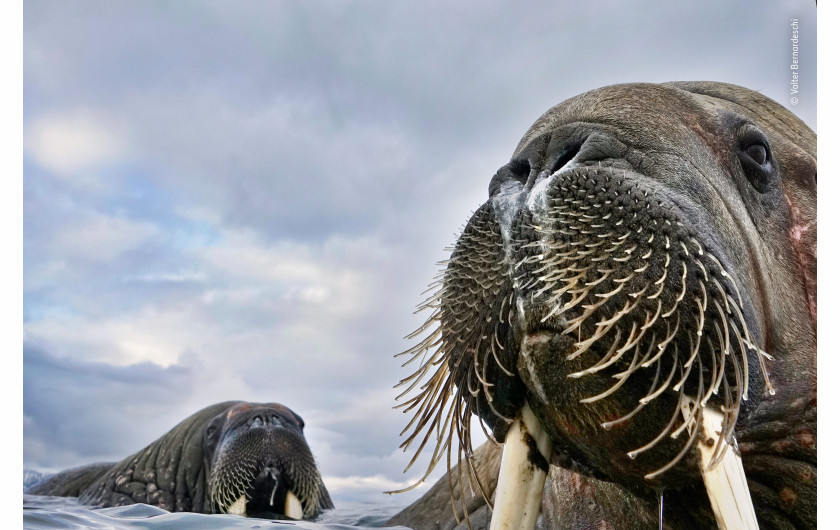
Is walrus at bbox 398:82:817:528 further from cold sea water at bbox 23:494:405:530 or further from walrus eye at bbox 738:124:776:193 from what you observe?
cold sea water at bbox 23:494:405:530

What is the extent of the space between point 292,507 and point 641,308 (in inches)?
201

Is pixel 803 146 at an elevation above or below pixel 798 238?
above

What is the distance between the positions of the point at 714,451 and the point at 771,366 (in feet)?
2.41

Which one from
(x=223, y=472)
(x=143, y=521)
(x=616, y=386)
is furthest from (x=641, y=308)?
(x=223, y=472)

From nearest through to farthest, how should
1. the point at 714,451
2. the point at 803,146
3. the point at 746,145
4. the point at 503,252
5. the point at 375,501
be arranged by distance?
the point at 714,451, the point at 503,252, the point at 746,145, the point at 803,146, the point at 375,501

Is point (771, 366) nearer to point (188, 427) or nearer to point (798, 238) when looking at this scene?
point (798, 238)

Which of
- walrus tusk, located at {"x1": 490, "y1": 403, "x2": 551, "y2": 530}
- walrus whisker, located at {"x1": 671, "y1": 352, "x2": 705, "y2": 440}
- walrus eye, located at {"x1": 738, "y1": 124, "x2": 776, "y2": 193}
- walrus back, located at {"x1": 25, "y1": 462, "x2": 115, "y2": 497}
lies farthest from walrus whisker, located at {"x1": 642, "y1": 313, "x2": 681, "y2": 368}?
walrus back, located at {"x1": 25, "y1": 462, "x2": 115, "y2": 497}

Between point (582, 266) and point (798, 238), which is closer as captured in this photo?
point (582, 266)

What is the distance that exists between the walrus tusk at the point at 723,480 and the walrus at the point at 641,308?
0.02 m

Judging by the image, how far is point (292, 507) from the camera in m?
6.62

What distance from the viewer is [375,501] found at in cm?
921

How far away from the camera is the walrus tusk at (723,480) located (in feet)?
7.06

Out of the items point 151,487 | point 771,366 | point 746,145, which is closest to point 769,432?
point 771,366

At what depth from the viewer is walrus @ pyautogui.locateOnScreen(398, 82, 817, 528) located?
90.6 inches
